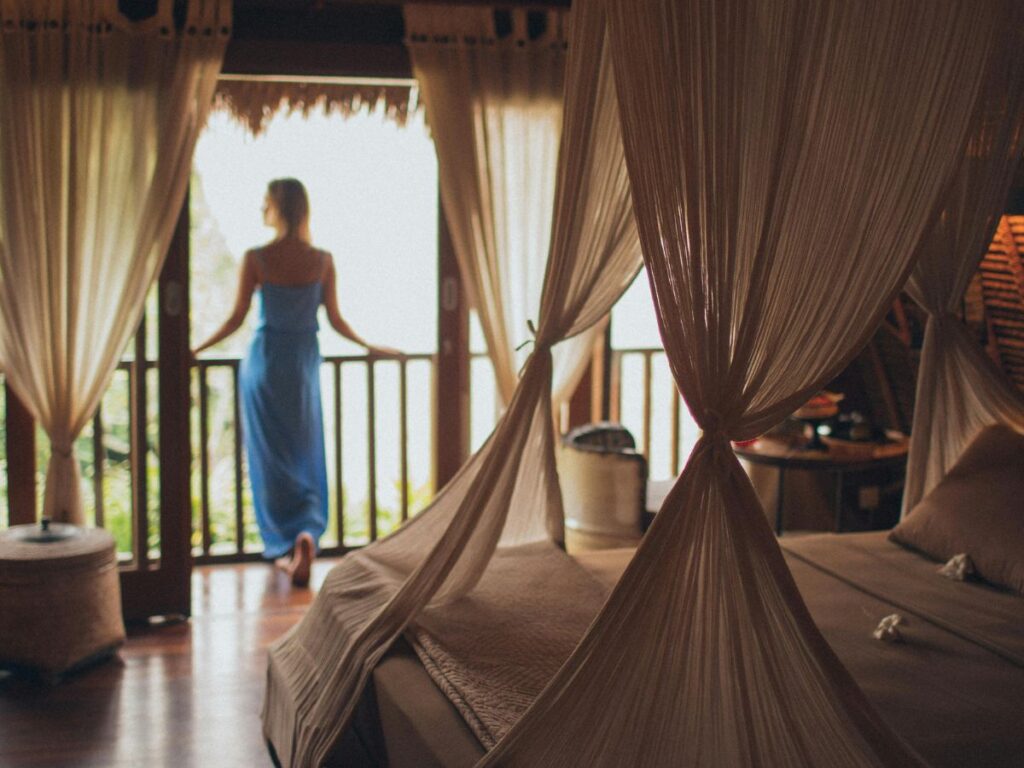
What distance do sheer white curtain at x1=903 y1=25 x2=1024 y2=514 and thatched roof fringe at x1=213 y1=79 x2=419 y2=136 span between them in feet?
6.72

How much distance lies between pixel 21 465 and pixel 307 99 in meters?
→ 1.67

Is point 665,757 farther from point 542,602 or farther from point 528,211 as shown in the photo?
point 528,211

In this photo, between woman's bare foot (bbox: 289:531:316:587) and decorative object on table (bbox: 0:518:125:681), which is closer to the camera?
decorative object on table (bbox: 0:518:125:681)

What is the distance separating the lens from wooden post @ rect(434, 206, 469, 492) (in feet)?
14.3

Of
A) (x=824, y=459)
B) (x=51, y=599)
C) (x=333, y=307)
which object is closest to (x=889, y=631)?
(x=824, y=459)

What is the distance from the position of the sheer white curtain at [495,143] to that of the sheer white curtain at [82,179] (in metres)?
0.76

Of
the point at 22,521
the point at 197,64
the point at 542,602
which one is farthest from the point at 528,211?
the point at 22,521

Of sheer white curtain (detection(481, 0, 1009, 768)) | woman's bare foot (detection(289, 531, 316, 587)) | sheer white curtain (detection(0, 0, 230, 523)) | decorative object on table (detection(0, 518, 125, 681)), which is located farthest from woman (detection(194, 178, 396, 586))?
sheer white curtain (detection(481, 0, 1009, 768))

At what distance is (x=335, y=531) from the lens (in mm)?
5148

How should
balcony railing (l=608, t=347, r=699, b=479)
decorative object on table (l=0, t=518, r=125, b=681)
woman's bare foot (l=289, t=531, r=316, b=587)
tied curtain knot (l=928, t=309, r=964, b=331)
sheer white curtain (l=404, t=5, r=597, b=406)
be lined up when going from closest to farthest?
tied curtain knot (l=928, t=309, r=964, b=331), decorative object on table (l=0, t=518, r=125, b=681), sheer white curtain (l=404, t=5, r=597, b=406), woman's bare foot (l=289, t=531, r=316, b=587), balcony railing (l=608, t=347, r=699, b=479)

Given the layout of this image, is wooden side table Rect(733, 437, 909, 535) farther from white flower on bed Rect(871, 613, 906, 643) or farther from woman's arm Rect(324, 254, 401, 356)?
woman's arm Rect(324, 254, 401, 356)

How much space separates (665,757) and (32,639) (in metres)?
2.31

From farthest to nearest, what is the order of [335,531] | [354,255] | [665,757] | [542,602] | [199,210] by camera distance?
[199,210], [354,255], [335,531], [542,602], [665,757]

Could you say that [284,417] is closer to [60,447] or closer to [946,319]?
[60,447]
